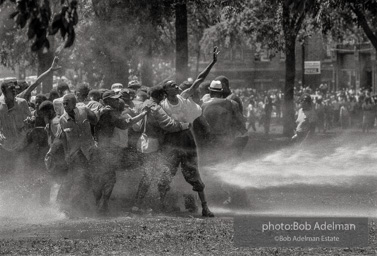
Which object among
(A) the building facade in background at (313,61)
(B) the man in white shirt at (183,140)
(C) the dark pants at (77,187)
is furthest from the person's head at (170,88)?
(A) the building facade in background at (313,61)

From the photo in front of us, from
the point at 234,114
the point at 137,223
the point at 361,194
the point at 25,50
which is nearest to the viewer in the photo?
the point at 137,223

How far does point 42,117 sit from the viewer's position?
11.6 meters

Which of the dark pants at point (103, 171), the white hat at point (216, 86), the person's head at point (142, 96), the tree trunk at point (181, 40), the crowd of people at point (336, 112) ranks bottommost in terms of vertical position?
the crowd of people at point (336, 112)

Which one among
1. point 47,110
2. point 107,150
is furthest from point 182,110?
point 47,110

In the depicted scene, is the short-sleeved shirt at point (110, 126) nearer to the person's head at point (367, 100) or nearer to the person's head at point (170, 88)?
the person's head at point (170, 88)

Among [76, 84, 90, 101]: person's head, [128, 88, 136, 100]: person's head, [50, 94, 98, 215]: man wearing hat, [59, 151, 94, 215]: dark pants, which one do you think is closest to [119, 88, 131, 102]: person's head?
[128, 88, 136, 100]: person's head

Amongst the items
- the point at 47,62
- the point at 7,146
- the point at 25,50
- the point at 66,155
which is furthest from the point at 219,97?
the point at 25,50

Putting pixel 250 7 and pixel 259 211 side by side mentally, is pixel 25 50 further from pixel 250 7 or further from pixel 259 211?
pixel 259 211

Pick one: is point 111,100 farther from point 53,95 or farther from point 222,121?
point 53,95

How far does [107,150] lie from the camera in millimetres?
10656

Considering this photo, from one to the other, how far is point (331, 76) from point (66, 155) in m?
53.5

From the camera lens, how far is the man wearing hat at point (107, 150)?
414 inches

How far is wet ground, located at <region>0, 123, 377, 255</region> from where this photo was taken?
26.2 feet

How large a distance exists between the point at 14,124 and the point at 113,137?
1803 millimetres
